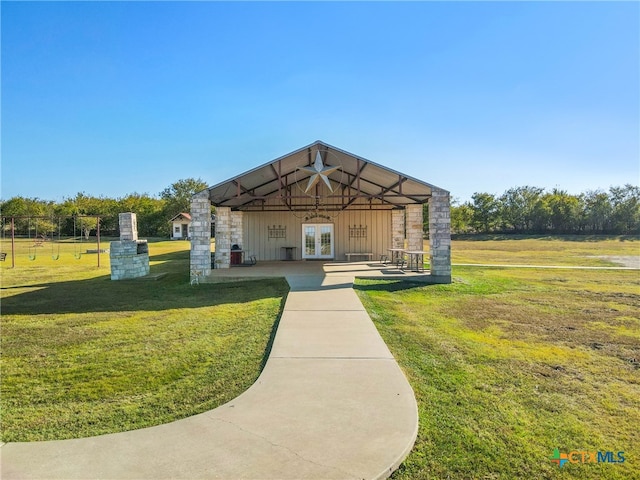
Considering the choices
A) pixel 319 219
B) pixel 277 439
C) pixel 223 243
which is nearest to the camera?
pixel 277 439

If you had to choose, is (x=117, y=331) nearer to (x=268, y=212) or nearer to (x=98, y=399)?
(x=98, y=399)

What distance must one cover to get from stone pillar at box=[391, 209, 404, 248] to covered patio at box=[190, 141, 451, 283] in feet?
0.15

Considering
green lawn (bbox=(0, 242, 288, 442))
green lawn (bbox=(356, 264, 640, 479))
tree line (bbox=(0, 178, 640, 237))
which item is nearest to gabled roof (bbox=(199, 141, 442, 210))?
green lawn (bbox=(0, 242, 288, 442))

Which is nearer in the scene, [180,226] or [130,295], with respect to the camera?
[130,295]

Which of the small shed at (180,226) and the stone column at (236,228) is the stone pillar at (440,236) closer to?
the stone column at (236,228)

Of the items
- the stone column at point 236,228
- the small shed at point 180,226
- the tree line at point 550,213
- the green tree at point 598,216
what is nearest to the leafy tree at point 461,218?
the tree line at point 550,213

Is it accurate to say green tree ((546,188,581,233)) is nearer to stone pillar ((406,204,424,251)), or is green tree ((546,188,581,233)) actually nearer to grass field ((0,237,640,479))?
stone pillar ((406,204,424,251))

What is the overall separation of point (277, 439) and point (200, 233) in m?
8.90

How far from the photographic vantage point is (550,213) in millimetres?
43375

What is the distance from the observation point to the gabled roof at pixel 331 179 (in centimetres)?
1083

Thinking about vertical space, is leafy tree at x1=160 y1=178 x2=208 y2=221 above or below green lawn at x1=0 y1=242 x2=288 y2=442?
above

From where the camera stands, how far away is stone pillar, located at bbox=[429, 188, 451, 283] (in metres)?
10.6

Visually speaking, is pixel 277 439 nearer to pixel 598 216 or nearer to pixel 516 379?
pixel 516 379

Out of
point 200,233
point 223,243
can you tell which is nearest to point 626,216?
point 223,243
